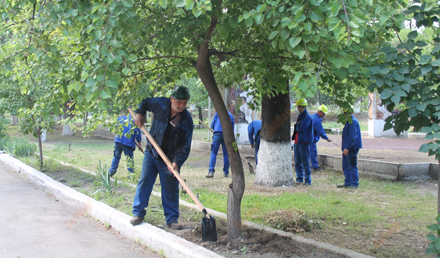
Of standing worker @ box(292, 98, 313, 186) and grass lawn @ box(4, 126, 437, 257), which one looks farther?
standing worker @ box(292, 98, 313, 186)

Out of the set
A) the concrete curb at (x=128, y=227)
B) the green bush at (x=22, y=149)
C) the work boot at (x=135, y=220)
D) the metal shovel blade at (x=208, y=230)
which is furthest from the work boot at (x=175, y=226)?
the green bush at (x=22, y=149)

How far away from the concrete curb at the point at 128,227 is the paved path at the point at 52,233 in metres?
0.10

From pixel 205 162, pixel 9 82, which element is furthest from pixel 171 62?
pixel 205 162

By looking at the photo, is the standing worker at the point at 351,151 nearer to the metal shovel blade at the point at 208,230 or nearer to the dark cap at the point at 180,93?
the dark cap at the point at 180,93

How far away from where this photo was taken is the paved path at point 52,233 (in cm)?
432

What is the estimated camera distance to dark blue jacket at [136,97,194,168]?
4.80 metres

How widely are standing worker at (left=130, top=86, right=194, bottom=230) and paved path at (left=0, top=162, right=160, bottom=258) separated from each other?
1.56ft

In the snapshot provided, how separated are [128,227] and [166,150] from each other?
3.60 ft

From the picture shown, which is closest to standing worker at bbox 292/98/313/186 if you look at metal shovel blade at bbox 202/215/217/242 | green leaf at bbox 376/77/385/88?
metal shovel blade at bbox 202/215/217/242

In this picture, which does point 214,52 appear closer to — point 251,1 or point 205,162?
point 251,1

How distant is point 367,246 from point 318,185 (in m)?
3.84

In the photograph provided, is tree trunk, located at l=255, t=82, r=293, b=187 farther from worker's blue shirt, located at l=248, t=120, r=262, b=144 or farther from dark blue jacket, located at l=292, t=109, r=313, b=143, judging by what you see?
worker's blue shirt, located at l=248, t=120, r=262, b=144

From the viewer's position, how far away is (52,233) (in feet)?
16.4

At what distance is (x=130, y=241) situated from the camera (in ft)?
15.5
